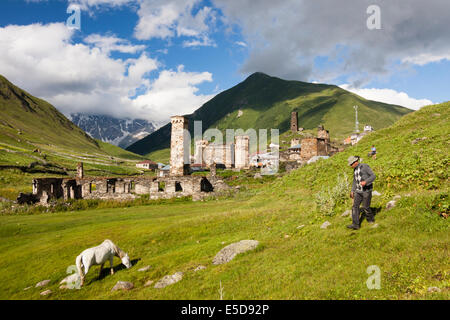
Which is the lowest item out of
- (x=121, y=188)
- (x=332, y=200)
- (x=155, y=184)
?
(x=121, y=188)

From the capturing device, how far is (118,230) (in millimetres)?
18516

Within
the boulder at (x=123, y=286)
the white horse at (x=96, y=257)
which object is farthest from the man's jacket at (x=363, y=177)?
the white horse at (x=96, y=257)

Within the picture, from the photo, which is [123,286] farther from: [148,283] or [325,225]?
[325,225]

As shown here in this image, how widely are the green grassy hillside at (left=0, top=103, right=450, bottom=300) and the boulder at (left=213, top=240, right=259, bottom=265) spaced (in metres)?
0.30

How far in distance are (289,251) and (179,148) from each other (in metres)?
46.7

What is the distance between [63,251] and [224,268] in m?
10.4

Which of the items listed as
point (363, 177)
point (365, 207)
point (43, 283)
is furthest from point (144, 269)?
point (363, 177)

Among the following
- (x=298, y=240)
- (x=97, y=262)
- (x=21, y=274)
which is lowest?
(x=21, y=274)

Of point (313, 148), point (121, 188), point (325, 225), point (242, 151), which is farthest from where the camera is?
point (242, 151)

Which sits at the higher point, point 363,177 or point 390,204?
point 363,177

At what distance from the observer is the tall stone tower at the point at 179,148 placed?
54.2 metres

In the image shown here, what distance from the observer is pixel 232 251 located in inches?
420
